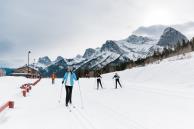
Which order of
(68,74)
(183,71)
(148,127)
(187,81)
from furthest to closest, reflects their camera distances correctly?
(183,71)
(187,81)
(68,74)
(148,127)

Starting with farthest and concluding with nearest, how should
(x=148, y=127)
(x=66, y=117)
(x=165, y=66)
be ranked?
(x=165, y=66) < (x=66, y=117) < (x=148, y=127)

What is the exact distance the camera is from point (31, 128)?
404 inches

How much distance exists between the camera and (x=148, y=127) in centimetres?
970

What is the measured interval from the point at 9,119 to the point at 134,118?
4870 mm

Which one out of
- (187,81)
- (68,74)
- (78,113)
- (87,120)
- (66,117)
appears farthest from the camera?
(187,81)

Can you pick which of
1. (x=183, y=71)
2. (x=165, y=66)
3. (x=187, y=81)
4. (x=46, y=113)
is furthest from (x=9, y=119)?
(x=165, y=66)

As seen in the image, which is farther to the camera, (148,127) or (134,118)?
(134,118)

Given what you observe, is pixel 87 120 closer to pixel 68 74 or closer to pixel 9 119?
pixel 9 119

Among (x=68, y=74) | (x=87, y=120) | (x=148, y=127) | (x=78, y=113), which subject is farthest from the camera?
(x=68, y=74)

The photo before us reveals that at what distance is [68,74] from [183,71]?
24807mm

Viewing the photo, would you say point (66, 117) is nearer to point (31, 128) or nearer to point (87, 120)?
point (87, 120)

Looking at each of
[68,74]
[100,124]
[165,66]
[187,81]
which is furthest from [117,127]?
[165,66]

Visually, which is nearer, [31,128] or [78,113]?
[31,128]

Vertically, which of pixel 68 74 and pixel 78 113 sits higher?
pixel 68 74
